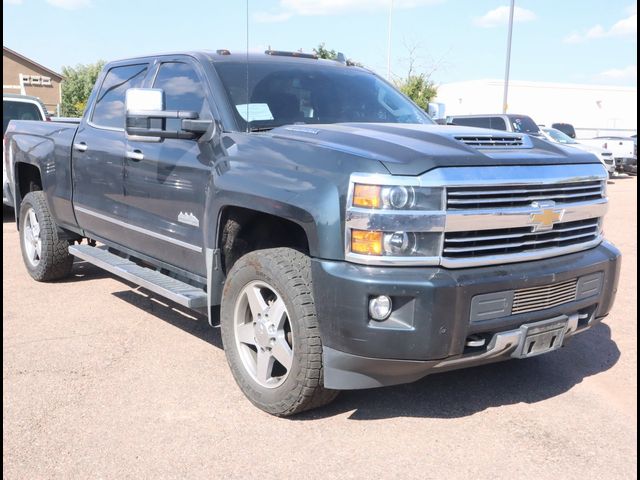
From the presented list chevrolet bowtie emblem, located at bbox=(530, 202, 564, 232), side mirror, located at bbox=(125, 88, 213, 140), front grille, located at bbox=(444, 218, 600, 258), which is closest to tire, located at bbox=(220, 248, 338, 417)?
Answer: front grille, located at bbox=(444, 218, 600, 258)

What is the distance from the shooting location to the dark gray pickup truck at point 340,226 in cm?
324

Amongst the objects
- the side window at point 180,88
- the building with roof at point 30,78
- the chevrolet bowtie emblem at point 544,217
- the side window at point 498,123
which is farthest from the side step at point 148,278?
the building with roof at point 30,78

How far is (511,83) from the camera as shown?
2040 inches

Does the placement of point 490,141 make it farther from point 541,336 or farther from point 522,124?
point 522,124

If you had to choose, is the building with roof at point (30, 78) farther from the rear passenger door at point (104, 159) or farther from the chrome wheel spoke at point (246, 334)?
the chrome wheel spoke at point (246, 334)

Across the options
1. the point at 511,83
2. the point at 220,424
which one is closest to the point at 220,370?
the point at 220,424

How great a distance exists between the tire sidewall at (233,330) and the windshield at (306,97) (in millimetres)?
977

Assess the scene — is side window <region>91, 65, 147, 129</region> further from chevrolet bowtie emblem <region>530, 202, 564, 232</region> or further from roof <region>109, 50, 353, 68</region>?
chevrolet bowtie emblem <region>530, 202, 564, 232</region>

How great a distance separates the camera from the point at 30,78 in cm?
5281

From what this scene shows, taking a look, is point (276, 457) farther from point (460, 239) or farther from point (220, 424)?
point (460, 239)

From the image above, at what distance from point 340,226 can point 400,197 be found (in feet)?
1.03

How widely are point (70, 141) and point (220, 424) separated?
3.44m

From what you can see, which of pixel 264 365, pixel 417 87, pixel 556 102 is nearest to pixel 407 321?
pixel 264 365

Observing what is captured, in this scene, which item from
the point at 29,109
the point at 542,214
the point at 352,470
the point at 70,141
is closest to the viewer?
the point at 352,470
